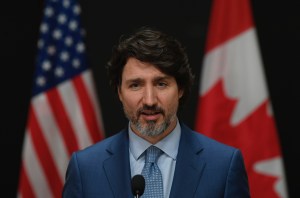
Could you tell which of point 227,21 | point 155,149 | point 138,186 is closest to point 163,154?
point 155,149

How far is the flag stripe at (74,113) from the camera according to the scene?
448cm

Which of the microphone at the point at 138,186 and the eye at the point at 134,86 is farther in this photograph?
the eye at the point at 134,86

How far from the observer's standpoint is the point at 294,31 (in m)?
4.62

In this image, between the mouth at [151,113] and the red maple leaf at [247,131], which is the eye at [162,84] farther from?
the red maple leaf at [247,131]

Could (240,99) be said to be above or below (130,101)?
below

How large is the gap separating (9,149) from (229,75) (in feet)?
6.02

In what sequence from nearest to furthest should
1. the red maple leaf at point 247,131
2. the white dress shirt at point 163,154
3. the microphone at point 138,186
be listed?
the microphone at point 138,186, the white dress shirt at point 163,154, the red maple leaf at point 247,131

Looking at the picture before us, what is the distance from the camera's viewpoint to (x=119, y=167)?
2.42 m

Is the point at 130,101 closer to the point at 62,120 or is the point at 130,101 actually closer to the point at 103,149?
the point at 103,149

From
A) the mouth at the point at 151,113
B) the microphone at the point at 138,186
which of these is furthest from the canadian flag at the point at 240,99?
the microphone at the point at 138,186

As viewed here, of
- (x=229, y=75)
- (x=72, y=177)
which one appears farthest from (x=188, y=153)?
(x=229, y=75)

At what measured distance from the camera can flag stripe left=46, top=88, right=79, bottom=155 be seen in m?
4.47

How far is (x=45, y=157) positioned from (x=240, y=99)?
4.92 ft

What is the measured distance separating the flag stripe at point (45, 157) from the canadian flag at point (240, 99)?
1.11 m
